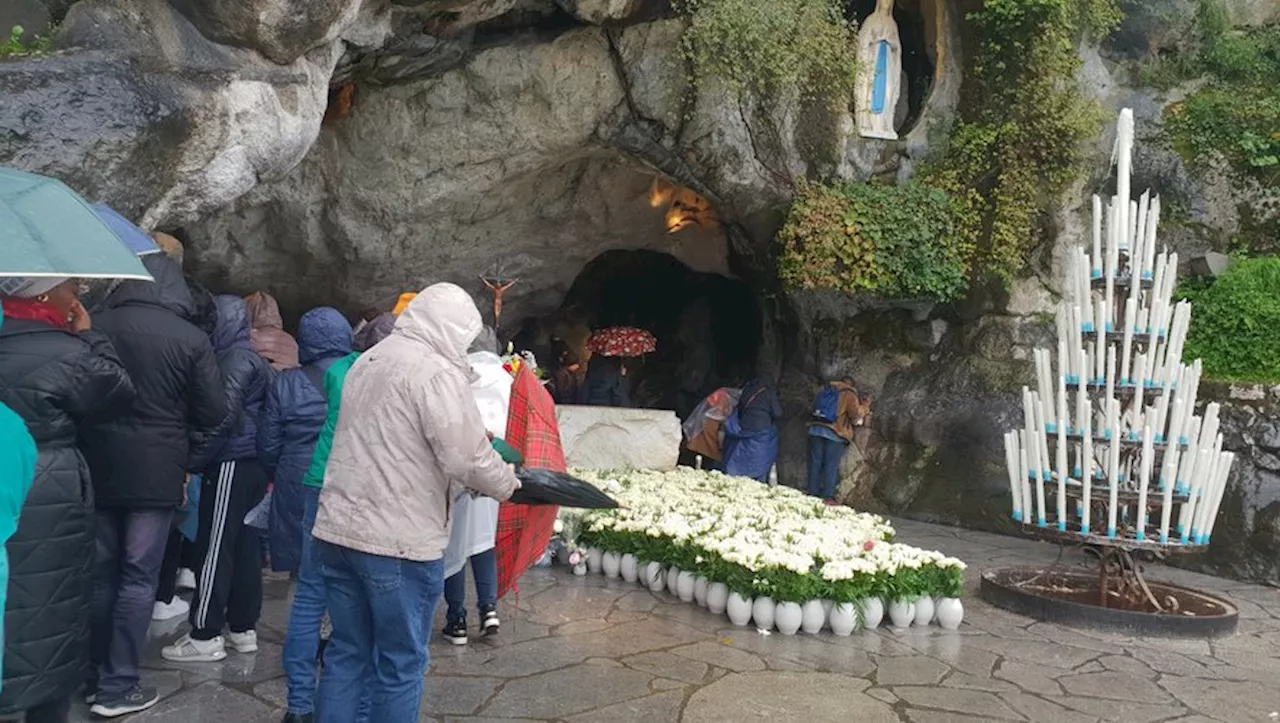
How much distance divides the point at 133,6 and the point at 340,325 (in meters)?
3.01

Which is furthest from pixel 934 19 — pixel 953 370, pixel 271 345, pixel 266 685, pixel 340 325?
pixel 266 685

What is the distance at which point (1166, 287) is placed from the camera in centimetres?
716

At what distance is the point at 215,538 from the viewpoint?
198 inches

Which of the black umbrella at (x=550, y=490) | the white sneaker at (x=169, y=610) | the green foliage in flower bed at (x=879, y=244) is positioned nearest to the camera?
the black umbrella at (x=550, y=490)

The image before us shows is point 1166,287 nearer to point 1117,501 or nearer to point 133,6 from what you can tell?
point 1117,501

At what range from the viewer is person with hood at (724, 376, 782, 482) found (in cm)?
1167

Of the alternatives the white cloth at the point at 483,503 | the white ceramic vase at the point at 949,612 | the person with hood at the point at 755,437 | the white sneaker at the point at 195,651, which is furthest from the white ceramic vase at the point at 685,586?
the person with hood at the point at 755,437

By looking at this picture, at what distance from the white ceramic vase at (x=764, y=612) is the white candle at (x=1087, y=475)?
2356 millimetres

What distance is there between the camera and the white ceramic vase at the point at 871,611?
20.7ft

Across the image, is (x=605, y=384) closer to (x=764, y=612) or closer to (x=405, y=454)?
(x=764, y=612)

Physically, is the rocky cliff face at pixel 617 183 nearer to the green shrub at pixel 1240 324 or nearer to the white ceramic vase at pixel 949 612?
the green shrub at pixel 1240 324

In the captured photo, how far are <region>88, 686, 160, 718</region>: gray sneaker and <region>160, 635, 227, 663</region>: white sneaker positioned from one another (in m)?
0.70

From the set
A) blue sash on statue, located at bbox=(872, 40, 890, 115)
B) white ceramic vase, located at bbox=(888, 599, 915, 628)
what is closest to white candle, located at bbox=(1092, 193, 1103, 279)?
white ceramic vase, located at bbox=(888, 599, 915, 628)

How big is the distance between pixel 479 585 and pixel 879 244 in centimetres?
712
